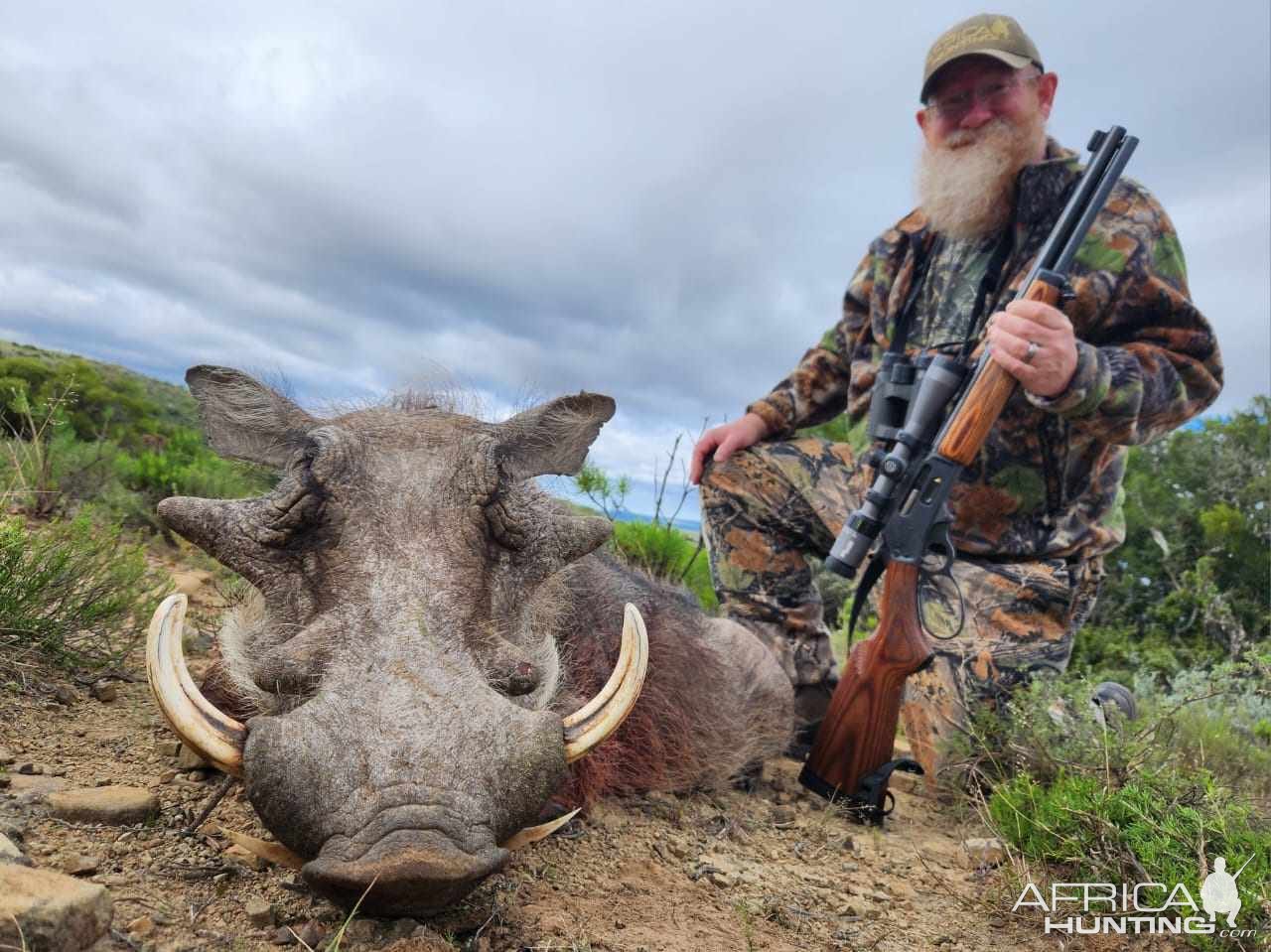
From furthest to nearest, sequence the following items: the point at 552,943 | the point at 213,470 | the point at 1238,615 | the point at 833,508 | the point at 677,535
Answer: the point at 1238,615
the point at 213,470
the point at 677,535
the point at 833,508
the point at 552,943

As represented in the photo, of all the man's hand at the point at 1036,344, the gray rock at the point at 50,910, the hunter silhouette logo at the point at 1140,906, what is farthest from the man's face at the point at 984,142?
the gray rock at the point at 50,910

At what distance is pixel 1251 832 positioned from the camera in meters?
2.21

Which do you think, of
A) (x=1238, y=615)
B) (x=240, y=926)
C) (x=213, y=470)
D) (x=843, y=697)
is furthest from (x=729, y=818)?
(x=1238, y=615)

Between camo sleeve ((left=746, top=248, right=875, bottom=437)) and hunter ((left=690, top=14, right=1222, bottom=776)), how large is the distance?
0.07ft

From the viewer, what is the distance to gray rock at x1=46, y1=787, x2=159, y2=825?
1884mm

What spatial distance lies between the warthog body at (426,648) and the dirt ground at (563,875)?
200 mm

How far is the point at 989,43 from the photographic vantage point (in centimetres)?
423

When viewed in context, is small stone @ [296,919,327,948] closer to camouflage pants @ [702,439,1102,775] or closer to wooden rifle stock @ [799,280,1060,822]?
wooden rifle stock @ [799,280,1060,822]

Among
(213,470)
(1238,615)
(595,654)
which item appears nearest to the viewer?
(595,654)

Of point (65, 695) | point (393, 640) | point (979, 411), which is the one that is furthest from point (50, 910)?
point (979, 411)

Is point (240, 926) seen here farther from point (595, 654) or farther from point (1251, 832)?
point (1251, 832)

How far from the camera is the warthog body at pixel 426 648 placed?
1.49 metres

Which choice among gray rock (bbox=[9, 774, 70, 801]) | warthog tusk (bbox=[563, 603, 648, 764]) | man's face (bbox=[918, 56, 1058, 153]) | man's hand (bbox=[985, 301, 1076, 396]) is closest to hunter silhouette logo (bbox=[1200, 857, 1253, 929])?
warthog tusk (bbox=[563, 603, 648, 764])

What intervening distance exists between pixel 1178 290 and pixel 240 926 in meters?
4.28
